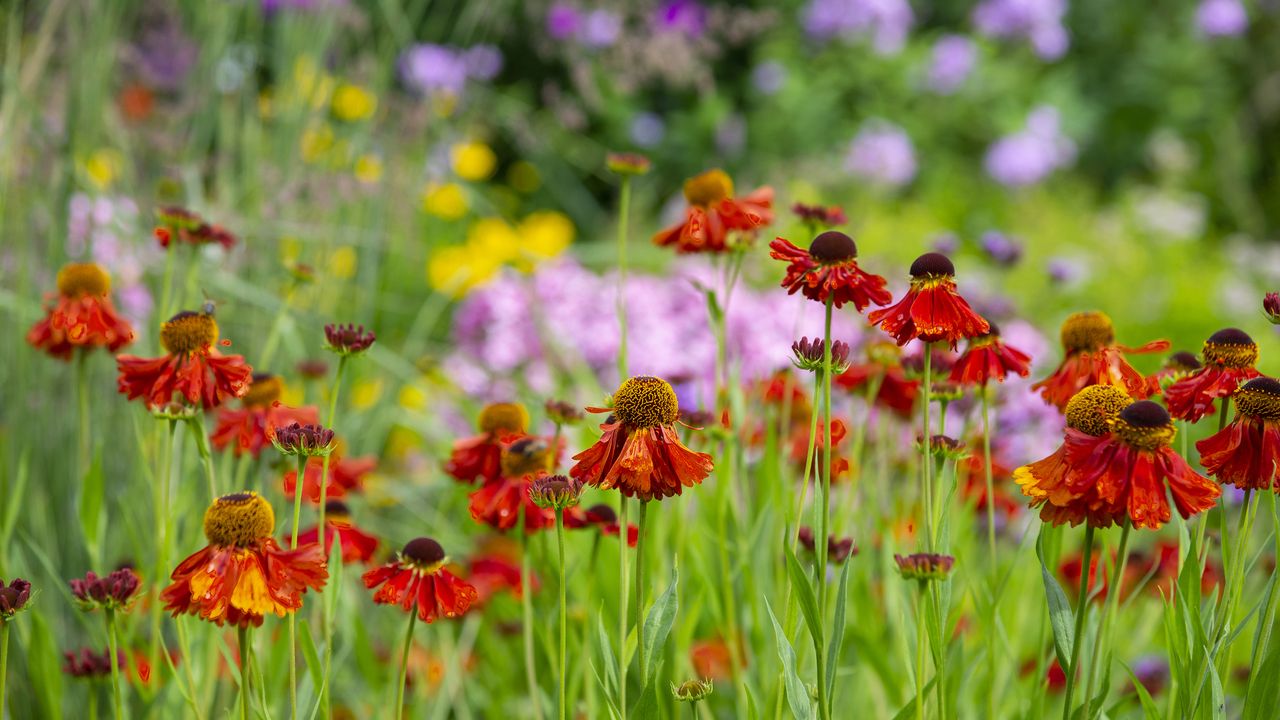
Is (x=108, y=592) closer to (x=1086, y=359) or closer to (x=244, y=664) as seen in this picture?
(x=244, y=664)

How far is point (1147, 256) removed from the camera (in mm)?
4953

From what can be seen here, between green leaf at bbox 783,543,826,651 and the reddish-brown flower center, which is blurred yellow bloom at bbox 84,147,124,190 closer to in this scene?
green leaf at bbox 783,543,826,651

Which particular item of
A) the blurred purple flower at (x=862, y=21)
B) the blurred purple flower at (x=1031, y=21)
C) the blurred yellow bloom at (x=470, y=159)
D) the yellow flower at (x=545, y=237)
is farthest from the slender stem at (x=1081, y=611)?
the blurred purple flower at (x=1031, y=21)

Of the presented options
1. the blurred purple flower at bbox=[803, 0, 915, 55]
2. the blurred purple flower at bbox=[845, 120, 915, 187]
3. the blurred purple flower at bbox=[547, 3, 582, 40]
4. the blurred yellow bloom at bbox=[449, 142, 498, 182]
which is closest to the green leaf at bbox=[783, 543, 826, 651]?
the blurred purple flower at bbox=[547, 3, 582, 40]

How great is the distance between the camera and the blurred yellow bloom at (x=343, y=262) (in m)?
2.99

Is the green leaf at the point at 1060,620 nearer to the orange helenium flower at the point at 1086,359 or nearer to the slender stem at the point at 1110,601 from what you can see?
the slender stem at the point at 1110,601

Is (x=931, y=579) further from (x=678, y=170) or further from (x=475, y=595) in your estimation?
(x=678, y=170)

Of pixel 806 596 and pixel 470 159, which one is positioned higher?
pixel 470 159

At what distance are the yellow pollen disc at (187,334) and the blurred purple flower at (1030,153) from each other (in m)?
4.95

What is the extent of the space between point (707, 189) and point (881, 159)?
13.1 feet

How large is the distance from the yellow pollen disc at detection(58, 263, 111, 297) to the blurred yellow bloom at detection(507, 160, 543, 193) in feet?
15.0

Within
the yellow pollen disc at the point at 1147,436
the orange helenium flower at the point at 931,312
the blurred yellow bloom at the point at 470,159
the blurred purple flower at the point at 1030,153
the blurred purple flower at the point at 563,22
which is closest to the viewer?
the yellow pollen disc at the point at 1147,436

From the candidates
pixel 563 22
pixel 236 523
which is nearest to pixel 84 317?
pixel 236 523

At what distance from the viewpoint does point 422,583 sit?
1092mm
